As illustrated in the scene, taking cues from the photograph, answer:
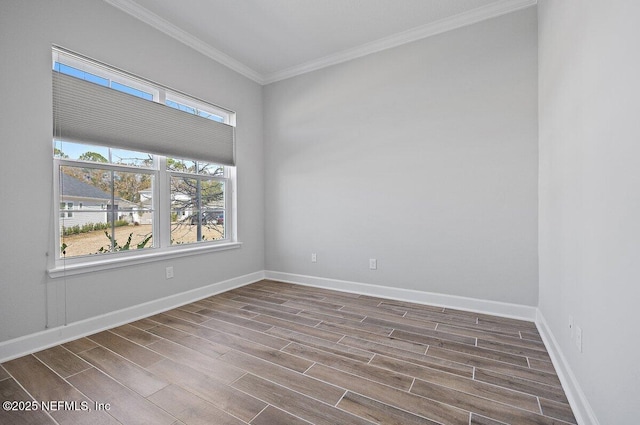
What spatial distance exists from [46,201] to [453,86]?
12.3ft

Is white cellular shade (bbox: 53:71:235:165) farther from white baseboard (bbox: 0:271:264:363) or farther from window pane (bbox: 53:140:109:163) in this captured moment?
white baseboard (bbox: 0:271:264:363)

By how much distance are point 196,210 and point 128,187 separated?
2.59 ft

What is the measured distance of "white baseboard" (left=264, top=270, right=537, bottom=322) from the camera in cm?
270

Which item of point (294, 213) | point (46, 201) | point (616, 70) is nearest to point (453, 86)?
point (616, 70)

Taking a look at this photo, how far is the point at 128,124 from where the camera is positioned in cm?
268

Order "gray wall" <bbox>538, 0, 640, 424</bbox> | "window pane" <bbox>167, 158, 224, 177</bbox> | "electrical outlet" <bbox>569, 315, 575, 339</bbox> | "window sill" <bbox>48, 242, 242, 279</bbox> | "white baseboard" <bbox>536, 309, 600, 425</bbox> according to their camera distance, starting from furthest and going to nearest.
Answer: "window pane" <bbox>167, 158, 224, 177</bbox>
"window sill" <bbox>48, 242, 242, 279</bbox>
"electrical outlet" <bbox>569, 315, 575, 339</bbox>
"white baseboard" <bbox>536, 309, 600, 425</bbox>
"gray wall" <bbox>538, 0, 640, 424</bbox>

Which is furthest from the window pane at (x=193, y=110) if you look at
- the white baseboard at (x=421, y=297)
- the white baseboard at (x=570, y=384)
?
the white baseboard at (x=570, y=384)

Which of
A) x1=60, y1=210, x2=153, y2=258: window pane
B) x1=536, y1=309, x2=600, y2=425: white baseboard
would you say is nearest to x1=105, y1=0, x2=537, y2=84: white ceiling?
x1=60, y1=210, x2=153, y2=258: window pane

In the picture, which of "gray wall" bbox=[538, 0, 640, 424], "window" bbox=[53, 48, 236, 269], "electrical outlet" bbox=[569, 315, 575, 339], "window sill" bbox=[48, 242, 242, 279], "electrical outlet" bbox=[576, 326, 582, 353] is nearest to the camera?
"gray wall" bbox=[538, 0, 640, 424]

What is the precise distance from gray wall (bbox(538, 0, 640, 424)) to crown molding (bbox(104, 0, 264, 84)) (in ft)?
10.8

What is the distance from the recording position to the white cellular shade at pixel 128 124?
7.55ft

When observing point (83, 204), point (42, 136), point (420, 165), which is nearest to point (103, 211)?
point (83, 204)

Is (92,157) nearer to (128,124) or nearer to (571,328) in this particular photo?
(128,124)

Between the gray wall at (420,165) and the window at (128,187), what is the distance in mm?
1049
